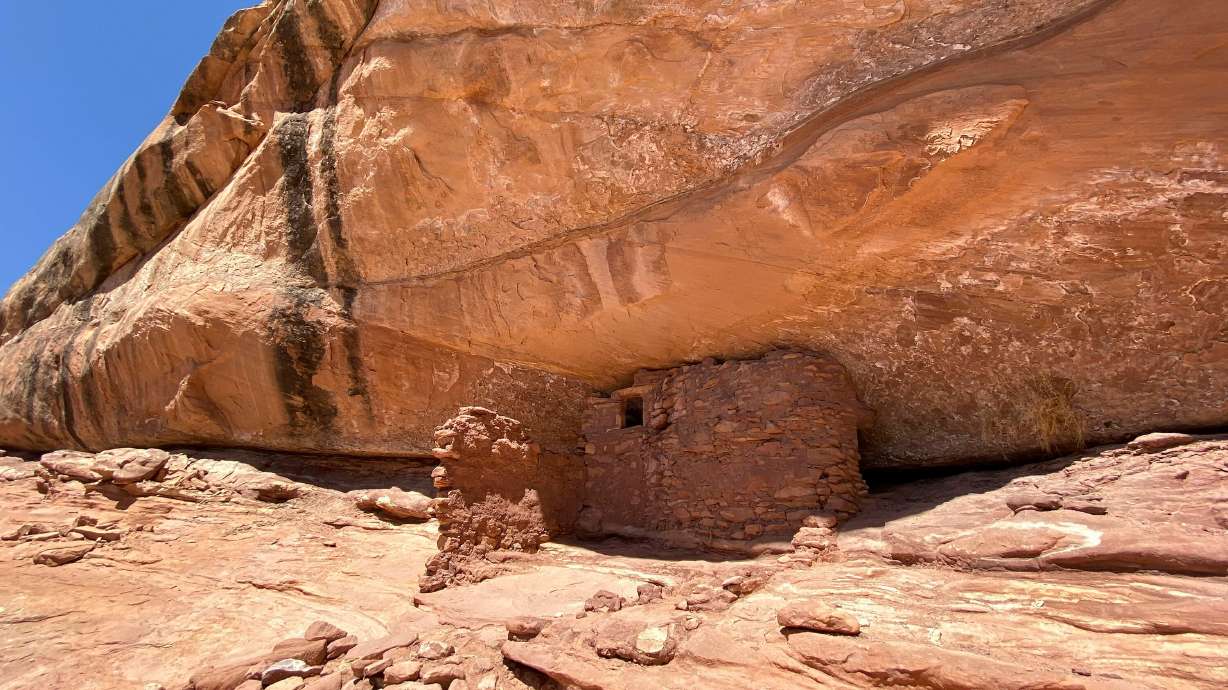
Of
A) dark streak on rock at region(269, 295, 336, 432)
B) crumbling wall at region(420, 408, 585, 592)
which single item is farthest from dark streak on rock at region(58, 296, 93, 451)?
crumbling wall at region(420, 408, 585, 592)

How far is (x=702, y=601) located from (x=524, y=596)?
1428 millimetres

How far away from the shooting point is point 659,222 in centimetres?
613

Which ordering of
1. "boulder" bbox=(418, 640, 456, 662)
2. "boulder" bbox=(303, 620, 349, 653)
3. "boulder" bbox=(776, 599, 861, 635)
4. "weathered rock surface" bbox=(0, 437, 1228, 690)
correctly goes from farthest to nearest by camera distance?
"boulder" bbox=(303, 620, 349, 653) < "boulder" bbox=(418, 640, 456, 662) < "boulder" bbox=(776, 599, 861, 635) < "weathered rock surface" bbox=(0, 437, 1228, 690)

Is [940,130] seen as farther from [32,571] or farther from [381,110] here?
[32,571]

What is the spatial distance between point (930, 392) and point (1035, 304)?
43.3 inches

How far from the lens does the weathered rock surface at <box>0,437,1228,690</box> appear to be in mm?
3123

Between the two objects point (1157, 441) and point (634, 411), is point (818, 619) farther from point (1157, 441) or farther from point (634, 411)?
point (634, 411)

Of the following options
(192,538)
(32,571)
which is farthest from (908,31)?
(32,571)

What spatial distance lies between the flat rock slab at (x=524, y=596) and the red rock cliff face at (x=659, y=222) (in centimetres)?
235

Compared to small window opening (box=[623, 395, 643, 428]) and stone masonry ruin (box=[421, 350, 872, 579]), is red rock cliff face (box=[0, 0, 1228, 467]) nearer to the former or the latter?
small window opening (box=[623, 395, 643, 428])

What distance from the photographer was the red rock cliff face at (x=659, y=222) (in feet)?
15.6

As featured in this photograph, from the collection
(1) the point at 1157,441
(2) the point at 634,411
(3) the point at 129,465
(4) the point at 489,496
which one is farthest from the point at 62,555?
(1) the point at 1157,441

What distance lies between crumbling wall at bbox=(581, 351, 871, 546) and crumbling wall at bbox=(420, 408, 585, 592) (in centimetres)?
53

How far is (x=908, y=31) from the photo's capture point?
514 cm
